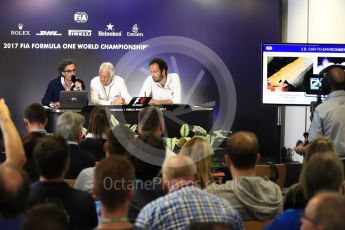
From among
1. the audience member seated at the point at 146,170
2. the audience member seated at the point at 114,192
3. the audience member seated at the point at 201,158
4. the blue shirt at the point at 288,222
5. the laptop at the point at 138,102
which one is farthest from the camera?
the laptop at the point at 138,102

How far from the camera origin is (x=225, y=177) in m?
5.60

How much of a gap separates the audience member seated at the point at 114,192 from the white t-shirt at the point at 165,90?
5702 mm

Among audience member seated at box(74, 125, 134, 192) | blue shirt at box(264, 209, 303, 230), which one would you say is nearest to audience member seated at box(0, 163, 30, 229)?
blue shirt at box(264, 209, 303, 230)

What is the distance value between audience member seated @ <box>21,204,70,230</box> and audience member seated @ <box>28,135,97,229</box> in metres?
0.90

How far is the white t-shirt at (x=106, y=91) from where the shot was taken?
27.2ft

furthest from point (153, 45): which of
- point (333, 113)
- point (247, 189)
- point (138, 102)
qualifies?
point (247, 189)

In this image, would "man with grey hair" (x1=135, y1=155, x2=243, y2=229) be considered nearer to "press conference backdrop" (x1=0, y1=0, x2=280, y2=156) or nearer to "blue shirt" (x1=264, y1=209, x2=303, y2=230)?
"blue shirt" (x1=264, y1=209, x2=303, y2=230)

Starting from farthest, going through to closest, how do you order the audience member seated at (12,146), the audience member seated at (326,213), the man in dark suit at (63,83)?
the man in dark suit at (63,83) < the audience member seated at (12,146) < the audience member seated at (326,213)

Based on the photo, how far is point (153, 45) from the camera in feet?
30.1

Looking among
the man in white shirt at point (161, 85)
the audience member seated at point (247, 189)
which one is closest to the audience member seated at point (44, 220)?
the audience member seated at point (247, 189)

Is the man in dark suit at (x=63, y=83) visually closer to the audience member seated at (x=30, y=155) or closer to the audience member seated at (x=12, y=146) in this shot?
the audience member seated at (x=30, y=155)

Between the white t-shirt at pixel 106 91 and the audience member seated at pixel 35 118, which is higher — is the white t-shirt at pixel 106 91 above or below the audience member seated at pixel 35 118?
above

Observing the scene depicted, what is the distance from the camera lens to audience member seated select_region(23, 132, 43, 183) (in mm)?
3721

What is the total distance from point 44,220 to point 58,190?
1.07m
